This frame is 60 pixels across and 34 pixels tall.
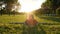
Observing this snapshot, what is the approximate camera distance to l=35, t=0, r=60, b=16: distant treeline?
2.79 meters

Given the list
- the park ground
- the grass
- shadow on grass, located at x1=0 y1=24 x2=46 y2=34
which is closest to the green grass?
the park ground

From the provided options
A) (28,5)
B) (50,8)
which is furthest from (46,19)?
(28,5)

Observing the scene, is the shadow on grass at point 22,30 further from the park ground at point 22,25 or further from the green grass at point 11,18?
the green grass at point 11,18

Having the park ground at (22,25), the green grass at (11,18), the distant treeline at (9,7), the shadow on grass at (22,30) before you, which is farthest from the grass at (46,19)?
the distant treeline at (9,7)

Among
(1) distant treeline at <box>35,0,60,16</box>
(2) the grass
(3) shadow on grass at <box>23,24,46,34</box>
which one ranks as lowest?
(3) shadow on grass at <box>23,24,46,34</box>

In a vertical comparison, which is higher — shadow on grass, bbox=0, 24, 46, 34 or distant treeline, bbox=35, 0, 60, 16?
distant treeline, bbox=35, 0, 60, 16

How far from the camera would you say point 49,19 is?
9.04ft

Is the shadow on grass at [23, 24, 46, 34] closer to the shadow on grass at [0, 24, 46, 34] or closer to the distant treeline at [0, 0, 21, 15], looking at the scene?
the shadow on grass at [0, 24, 46, 34]

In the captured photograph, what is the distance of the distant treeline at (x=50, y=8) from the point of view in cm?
279

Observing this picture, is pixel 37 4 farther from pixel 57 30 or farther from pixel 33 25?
pixel 57 30

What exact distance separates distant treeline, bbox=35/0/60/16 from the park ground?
0.09 metres

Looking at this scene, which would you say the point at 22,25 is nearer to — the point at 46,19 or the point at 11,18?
the point at 11,18

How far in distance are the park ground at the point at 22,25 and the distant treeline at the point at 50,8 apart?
0.09m

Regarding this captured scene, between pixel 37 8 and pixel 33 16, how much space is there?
0.16 m
